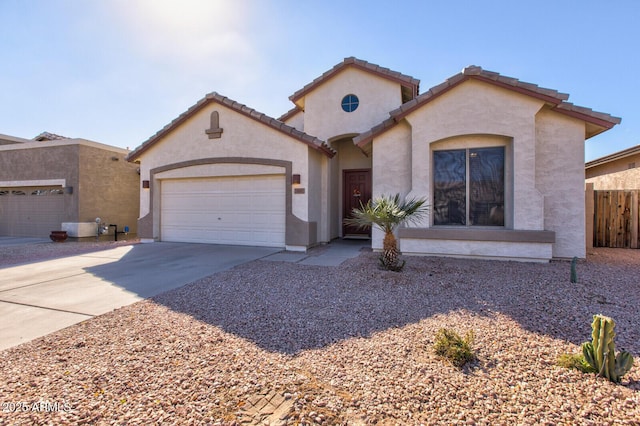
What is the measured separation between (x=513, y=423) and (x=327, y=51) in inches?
476

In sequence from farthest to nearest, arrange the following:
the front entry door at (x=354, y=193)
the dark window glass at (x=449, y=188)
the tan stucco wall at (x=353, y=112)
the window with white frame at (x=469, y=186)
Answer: the front entry door at (x=354, y=193) < the tan stucco wall at (x=353, y=112) < the dark window glass at (x=449, y=188) < the window with white frame at (x=469, y=186)

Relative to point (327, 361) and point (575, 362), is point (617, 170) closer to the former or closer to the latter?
point (575, 362)

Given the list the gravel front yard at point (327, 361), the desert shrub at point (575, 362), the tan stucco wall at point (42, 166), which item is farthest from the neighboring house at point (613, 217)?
the tan stucco wall at point (42, 166)

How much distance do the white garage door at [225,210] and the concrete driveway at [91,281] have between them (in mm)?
734

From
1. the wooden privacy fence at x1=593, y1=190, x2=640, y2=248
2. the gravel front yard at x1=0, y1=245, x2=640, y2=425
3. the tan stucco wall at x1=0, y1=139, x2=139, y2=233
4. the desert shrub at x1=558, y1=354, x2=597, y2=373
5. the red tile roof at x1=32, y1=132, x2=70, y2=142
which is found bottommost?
the gravel front yard at x1=0, y1=245, x2=640, y2=425

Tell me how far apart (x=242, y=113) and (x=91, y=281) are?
679 cm

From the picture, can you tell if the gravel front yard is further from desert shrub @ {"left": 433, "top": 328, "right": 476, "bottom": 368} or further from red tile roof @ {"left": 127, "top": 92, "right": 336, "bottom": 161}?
red tile roof @ {"left": 127, "top": 92, "right": 336, "bottom": 161}

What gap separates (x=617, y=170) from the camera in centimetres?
1483

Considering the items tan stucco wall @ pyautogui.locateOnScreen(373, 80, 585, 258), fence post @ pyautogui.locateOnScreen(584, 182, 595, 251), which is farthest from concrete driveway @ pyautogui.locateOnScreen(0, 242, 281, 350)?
fence post @ pyautogui.locateOnScreen(584, 182, 595, 251)

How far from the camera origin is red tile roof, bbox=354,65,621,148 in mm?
7527

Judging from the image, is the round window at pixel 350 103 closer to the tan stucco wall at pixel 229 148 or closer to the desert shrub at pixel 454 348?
the tan stucco wall at pixel 229 148

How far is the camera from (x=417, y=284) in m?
5.99

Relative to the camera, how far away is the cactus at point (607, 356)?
9.04 ft

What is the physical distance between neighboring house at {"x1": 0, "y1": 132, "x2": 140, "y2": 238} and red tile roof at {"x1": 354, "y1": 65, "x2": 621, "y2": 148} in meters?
14.2
